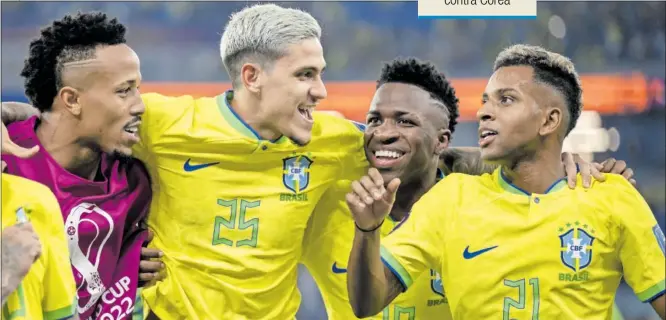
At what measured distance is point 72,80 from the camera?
1.93 m

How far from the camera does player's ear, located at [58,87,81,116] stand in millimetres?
1936

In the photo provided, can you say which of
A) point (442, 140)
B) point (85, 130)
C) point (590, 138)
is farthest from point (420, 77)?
point (85, 130)

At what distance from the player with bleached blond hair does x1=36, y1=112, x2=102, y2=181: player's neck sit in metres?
0.61

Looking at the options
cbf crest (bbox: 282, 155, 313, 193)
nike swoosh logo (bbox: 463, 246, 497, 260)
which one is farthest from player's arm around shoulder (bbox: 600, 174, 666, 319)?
cbf crest (bbox: 282, 155, 313, 193)

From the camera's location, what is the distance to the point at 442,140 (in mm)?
2186

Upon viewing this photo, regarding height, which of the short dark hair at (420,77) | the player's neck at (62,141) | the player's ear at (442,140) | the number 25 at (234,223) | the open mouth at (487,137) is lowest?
the number 25 at (234,223)

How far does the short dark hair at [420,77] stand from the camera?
217 cm

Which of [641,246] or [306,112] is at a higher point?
[306,112]

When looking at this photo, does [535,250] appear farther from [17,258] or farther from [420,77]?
[17,258]

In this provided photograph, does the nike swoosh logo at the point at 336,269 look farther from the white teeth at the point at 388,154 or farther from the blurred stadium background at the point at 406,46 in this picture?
the white teeth at the point at 388,154

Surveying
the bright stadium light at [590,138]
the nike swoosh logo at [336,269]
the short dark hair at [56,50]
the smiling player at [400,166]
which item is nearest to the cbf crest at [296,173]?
the smiling player at [400,166]

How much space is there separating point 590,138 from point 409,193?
0.61 meters

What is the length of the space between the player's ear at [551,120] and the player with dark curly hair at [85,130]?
0.83m

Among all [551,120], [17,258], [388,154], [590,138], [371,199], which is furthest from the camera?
[590,138]
